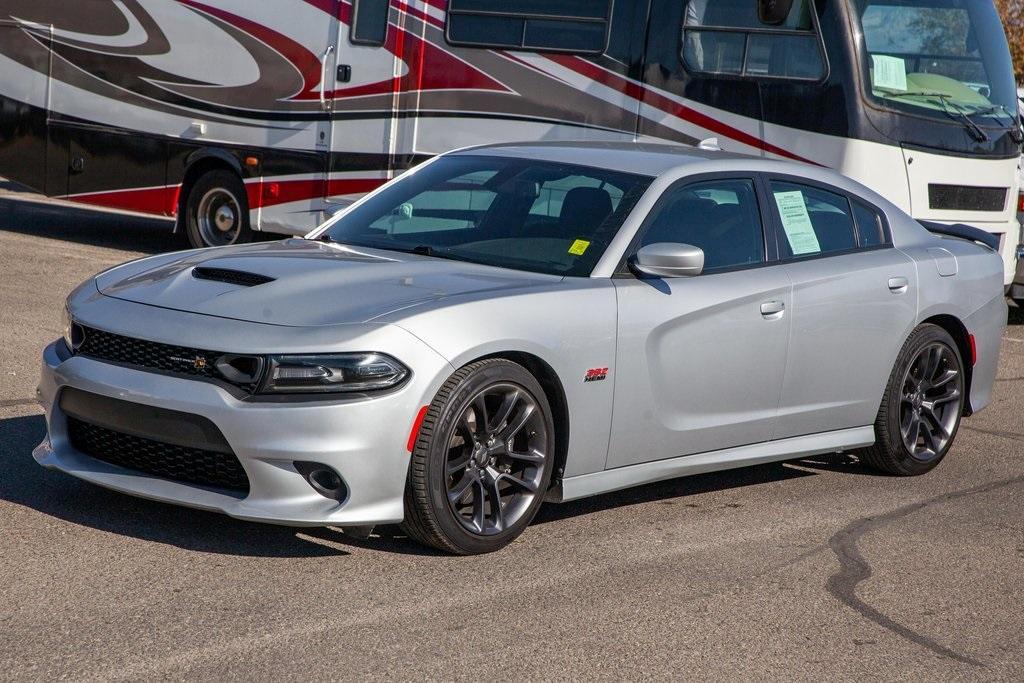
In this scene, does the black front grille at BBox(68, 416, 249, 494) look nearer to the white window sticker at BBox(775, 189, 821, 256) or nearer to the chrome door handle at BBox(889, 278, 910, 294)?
the white window sticker at BBox(775, 189, 821, 256)

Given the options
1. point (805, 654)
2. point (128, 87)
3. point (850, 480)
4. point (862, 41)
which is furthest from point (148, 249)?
point (805, 654)

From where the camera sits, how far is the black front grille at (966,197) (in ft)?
36.2

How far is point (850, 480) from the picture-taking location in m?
6.88

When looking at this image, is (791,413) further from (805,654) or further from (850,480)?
(805,654)

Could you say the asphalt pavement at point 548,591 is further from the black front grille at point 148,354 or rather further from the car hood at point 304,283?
the car hood at point 304,283

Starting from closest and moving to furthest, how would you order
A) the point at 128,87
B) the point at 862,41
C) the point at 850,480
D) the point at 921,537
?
the point at 921,537 < the point at 850,480 < the point at 862,41 < the point at 128,87

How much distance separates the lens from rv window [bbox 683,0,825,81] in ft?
36.1

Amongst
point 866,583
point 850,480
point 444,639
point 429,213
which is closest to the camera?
point 444,639

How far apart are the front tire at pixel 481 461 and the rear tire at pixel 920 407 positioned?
2223 mm

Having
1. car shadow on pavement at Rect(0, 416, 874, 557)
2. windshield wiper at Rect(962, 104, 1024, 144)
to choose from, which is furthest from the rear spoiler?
windshield wiper at Rect(962, 104, 1024, 144)

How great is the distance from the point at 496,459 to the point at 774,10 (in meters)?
6.64

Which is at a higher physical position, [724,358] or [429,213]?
[429,213]

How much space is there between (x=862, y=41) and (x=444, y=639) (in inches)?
311

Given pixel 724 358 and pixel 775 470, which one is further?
pixel 775 470
